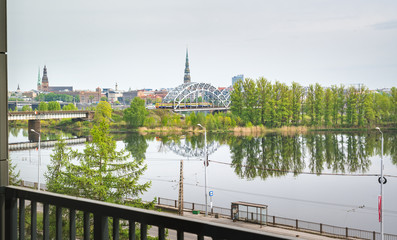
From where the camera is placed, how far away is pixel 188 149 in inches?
304

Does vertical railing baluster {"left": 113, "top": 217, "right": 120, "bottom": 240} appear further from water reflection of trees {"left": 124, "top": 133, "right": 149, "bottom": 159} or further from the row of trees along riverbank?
water reflection of trees {"left": 124, "top": 133, "right": 149, "bottom": 159}

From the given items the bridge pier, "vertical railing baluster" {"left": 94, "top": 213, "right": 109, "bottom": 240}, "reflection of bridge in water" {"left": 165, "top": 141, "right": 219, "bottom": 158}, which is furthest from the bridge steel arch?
"vertical railing baluster" {"left": 94, "top": 213, "right": 109, "bottom": 240}

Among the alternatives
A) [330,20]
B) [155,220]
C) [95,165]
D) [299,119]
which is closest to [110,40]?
[95,165]

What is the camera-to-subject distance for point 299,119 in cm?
552

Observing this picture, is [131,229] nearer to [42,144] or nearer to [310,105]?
[310,105]

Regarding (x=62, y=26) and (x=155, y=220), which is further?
(x=62, y=26)

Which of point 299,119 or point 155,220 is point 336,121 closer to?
point 299,119

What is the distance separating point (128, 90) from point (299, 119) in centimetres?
277

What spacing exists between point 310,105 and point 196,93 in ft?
9.54

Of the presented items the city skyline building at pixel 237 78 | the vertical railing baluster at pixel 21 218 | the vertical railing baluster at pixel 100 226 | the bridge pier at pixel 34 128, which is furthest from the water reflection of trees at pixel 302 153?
the vertical railing baluster at pixel 100 226

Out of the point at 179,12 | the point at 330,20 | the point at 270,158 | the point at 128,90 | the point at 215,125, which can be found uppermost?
the point at 179,12

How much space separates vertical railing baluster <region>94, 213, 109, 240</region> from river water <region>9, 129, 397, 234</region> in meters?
5.54

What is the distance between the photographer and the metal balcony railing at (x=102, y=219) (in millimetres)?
662

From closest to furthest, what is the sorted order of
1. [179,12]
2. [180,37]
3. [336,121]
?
[336,121], [179,12], [180,37]
